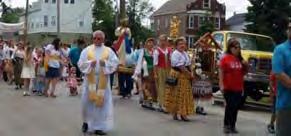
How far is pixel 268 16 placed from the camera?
45.0 m

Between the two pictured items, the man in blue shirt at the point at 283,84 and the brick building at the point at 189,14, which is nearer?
the man in blue shirt at the point at 283,84

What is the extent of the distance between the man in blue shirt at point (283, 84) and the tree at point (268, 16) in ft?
119

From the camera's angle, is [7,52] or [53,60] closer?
[53,60]

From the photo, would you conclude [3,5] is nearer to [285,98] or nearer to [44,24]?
[44,24]

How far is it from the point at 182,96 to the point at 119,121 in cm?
144

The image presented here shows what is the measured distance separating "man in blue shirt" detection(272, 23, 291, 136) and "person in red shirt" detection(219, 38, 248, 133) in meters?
4.88

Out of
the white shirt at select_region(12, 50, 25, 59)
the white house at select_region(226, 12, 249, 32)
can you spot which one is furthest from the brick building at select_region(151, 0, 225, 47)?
the white shirt at select_region(12, 50, 25, 59)

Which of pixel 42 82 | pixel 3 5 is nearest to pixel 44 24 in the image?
pixel 3 5

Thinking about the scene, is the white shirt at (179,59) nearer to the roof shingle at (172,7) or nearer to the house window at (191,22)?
the house window at (191,22)

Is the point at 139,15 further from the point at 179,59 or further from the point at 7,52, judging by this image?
the point at 179,59

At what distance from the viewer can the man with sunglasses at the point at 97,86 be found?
11953 millimetres

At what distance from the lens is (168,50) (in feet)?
52.7

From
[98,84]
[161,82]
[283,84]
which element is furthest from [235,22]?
[283,84]

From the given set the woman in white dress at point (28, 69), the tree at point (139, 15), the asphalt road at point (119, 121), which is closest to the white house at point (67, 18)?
the tree at point (139, 15)
